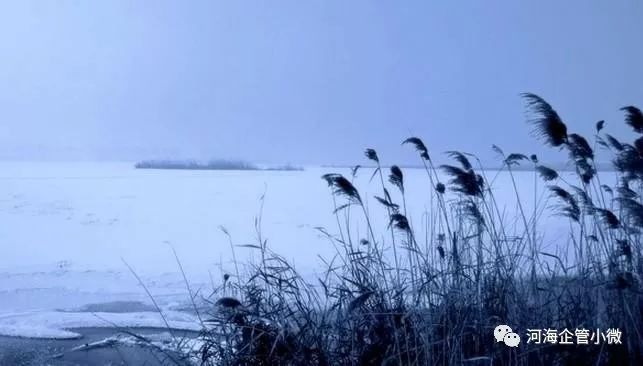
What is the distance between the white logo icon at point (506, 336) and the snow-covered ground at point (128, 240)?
1.03 meters

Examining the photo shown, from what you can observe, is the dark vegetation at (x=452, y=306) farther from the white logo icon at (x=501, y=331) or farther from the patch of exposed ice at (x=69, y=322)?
the patch of exposed ice at (x=69, y=322)

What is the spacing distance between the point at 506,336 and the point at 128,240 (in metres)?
7.73

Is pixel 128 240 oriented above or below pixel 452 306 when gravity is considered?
below

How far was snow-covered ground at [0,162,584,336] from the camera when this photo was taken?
5.92m

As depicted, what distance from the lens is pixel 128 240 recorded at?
9.70 meters

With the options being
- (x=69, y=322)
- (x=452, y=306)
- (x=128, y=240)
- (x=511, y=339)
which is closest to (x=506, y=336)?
(x=511, y=339)

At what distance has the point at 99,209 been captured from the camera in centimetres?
1355

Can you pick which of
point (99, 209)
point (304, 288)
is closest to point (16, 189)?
point (99, 209)

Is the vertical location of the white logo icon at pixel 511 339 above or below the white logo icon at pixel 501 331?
below

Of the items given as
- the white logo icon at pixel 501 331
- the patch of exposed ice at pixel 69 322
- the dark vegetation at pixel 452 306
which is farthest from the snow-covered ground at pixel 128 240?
the white logo icon at pixel 501 331

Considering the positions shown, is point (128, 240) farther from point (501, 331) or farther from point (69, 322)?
point (501, 331)

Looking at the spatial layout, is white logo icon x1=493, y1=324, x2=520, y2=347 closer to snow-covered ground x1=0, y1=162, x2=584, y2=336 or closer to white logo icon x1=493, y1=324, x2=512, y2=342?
white logo icon x1=493, y1=324, x2=512, y2=342

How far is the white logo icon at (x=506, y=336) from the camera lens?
297cm

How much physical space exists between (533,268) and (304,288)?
→ 1.30 metres
